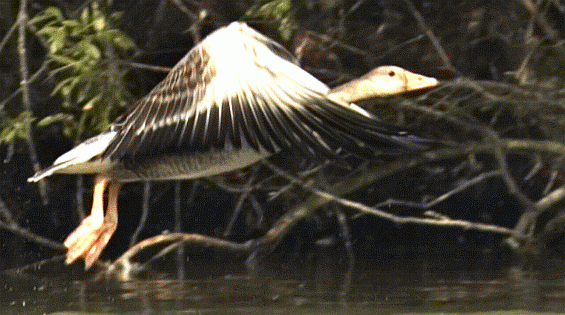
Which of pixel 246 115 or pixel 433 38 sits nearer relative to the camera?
pixel 246 115

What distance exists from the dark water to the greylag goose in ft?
1.46

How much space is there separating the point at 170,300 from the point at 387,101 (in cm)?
217

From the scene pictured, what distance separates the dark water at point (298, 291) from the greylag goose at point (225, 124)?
0.45m

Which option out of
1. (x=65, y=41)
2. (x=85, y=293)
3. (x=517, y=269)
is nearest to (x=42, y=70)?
(x=65, y=41)

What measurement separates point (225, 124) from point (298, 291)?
1.43 meters

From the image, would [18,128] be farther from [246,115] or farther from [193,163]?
[246,115]

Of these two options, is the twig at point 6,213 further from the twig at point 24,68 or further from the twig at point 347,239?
the twig at point 347,239

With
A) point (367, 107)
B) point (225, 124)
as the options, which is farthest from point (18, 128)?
point (225, 124)

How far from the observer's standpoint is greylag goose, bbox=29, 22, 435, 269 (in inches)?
169

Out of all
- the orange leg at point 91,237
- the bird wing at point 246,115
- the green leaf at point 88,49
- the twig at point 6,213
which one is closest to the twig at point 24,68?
the twig at point 6,213

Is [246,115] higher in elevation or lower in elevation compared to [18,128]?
lower

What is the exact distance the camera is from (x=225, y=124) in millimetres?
4520

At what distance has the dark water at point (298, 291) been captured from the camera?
5078 millimetres

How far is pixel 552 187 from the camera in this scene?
7.69 m
